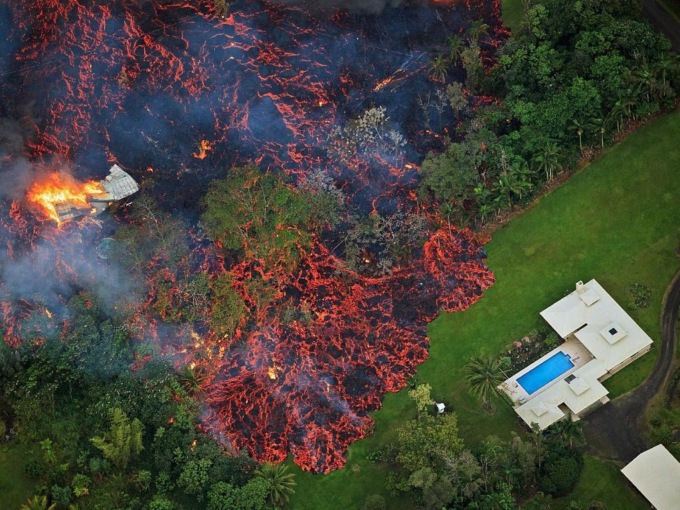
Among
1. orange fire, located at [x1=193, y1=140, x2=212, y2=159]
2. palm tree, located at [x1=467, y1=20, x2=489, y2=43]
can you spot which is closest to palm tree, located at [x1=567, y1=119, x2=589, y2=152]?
palm tree, located at [x1=467, y1=20, x2=489, y2=43]

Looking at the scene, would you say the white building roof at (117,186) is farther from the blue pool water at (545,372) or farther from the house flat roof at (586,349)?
the blue pool water at (545,372)

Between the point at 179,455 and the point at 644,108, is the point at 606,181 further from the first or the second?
the point at 179,455

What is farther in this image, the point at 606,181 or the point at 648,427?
the point at 606,181

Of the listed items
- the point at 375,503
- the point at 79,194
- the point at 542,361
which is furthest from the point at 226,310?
the point at 542,361

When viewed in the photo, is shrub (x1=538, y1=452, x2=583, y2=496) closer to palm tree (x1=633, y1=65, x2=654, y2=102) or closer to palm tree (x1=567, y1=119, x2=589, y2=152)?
palm tree (x1=567, y1=119, x2=589, y2=152)

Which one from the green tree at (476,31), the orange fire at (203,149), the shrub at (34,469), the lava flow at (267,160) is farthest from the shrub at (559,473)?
the orange fire at (203,149)

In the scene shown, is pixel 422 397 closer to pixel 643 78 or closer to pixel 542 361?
pixel 542 361

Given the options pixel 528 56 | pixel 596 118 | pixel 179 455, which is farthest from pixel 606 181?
pixel 179 455
